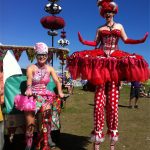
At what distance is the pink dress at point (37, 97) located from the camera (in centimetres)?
569

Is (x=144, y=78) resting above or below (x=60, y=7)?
below

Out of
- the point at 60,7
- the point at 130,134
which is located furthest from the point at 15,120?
the point at 60,7

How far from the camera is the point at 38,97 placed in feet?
19.1

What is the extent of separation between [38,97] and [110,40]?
154cm

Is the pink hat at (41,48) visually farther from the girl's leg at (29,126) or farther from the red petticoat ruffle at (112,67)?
the girl's leg at (29,126)

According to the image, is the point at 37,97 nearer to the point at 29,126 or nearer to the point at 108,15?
the point at 29,126

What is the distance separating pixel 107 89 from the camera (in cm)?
595

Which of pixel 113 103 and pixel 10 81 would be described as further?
pixel 10 81

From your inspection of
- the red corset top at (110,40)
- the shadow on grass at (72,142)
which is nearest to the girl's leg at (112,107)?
the red corset top at (110,40)

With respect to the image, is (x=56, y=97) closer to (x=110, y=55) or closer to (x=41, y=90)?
(x=41, y=90)

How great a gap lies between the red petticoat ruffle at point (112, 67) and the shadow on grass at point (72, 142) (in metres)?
1.69

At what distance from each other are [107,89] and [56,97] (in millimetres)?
899

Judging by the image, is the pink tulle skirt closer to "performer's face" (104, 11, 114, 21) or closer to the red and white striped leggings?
the red and white striped leggings

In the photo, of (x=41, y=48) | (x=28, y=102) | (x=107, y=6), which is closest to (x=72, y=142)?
(x=28, y=102)
